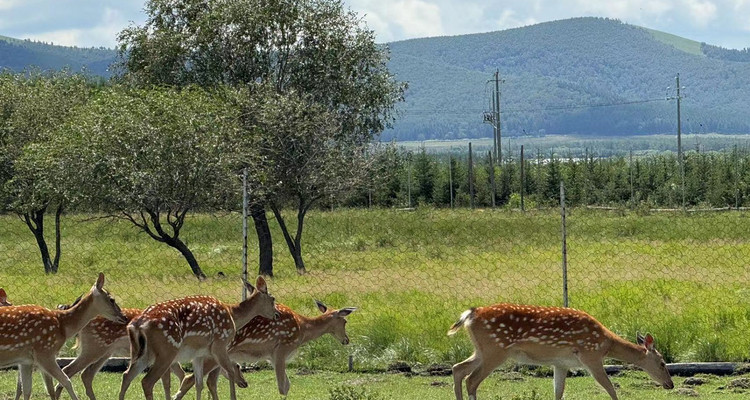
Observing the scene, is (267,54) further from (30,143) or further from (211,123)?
(30,143)

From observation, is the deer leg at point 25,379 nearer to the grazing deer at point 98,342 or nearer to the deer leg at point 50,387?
the deer leg at point 50,387

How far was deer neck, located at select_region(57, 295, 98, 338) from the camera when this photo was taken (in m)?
12.9

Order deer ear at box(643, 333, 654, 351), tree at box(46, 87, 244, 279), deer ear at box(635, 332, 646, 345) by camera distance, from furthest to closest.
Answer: tree at box(46, 87, 244, 279) → deer ear at box(635, 332, 646, 345) → deer ear at box(643, 333, 654, 351)

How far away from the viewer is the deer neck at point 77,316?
12859 mm

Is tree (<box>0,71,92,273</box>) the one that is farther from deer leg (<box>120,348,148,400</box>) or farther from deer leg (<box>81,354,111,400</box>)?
deer leg (<box>120,348,148,400</box>)

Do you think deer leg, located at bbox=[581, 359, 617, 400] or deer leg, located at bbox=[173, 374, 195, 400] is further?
deer leg, located at bbox=[173, 374, 195, 400]

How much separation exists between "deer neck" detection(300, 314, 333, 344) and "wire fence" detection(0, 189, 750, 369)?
150 cm

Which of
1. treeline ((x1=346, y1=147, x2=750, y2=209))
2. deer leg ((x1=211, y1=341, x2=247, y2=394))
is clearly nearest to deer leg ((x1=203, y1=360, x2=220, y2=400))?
deer leg ((x1=211, y1=341, x2=247, y2=394))

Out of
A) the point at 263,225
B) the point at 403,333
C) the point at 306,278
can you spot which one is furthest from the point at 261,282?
the point at 263,225

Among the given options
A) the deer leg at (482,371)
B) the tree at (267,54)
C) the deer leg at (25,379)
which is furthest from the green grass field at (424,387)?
the tree at (267,54)

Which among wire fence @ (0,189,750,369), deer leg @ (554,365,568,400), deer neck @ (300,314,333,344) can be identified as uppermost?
deer neck @ (300,314,333,344)

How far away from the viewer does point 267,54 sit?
34500 mm

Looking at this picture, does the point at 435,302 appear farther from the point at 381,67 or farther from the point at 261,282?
the point at 381,67

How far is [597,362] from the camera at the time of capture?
13.1 meters
